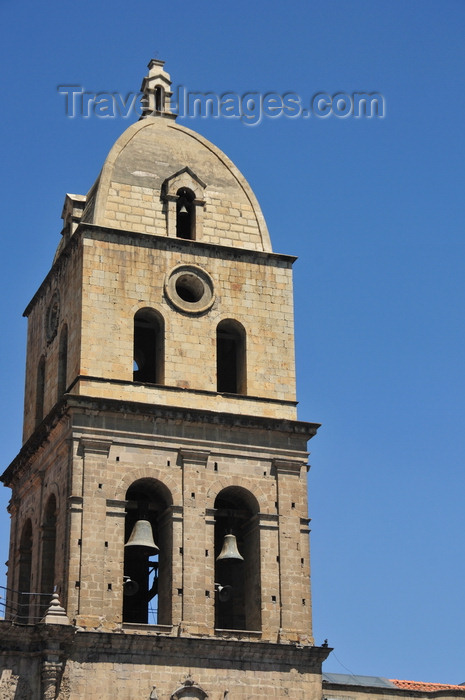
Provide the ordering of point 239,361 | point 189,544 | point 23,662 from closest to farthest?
point 23,662
point 189,544
point 239,361

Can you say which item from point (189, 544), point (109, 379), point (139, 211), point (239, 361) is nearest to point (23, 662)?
point (189, 544)

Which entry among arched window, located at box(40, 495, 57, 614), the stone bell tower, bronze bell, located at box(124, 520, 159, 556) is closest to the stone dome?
the stone bell tower

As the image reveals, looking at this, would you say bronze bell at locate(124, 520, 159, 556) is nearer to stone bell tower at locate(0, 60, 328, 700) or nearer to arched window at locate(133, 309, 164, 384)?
stone bell tower at locate(0, 60, 328, 700)

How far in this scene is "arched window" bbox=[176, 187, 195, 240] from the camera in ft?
167

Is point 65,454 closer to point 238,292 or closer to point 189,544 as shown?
point 189,544

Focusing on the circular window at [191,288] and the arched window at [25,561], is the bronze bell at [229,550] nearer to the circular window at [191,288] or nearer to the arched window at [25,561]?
the arched window at [25,561]

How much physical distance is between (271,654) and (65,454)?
8625 mm

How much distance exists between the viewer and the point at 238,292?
1965 inches

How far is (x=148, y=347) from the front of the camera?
51156 millimetres

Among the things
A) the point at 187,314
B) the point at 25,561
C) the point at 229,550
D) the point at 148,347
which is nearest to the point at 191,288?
the point at 187,314

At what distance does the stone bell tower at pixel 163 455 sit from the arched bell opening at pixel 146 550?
7cm

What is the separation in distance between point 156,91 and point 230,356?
10800mm

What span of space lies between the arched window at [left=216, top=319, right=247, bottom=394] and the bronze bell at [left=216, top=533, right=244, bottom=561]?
16.6ft

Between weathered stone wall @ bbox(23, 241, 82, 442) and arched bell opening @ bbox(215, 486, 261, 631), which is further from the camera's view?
weathered stone wall @ bbox(23, 241, 82, 442)
